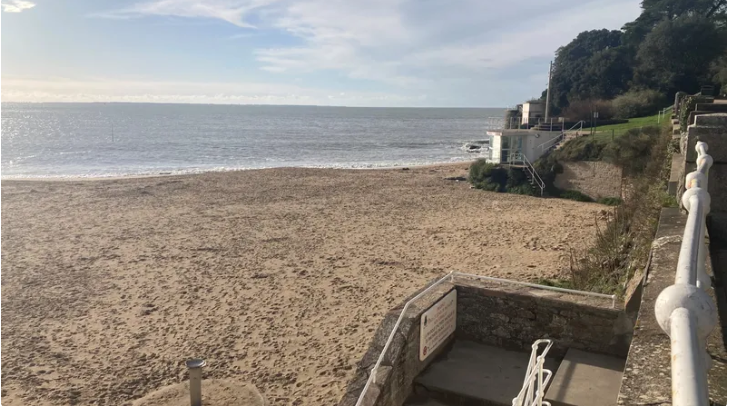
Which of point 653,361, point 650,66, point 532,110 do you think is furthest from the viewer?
point 532,110

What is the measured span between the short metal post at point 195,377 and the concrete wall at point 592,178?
19992mm

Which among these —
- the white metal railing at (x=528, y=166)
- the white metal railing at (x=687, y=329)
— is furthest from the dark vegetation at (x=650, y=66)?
the white metal railing at (x=687, y=329)

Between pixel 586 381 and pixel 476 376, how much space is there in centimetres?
93

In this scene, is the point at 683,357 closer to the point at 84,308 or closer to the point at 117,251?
the point at 84,308

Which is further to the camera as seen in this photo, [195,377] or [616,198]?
[616,198]

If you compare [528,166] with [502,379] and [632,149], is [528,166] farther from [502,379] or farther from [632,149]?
[502,379]

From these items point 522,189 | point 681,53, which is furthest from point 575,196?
point 681,53

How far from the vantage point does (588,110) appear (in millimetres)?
42469

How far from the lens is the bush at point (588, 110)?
133 feet

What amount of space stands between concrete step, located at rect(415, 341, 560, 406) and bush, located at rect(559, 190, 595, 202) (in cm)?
2041

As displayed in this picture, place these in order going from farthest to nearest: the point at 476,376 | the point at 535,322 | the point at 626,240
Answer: the point at 626,240, the point at 535,322, the point at 476,376

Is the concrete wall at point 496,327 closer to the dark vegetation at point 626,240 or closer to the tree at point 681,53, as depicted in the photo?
the dark vegetation at point 626,240

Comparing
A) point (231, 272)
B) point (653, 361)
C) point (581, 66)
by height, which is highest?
point (581, 66)

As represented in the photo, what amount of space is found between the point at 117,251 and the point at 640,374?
15.9m
